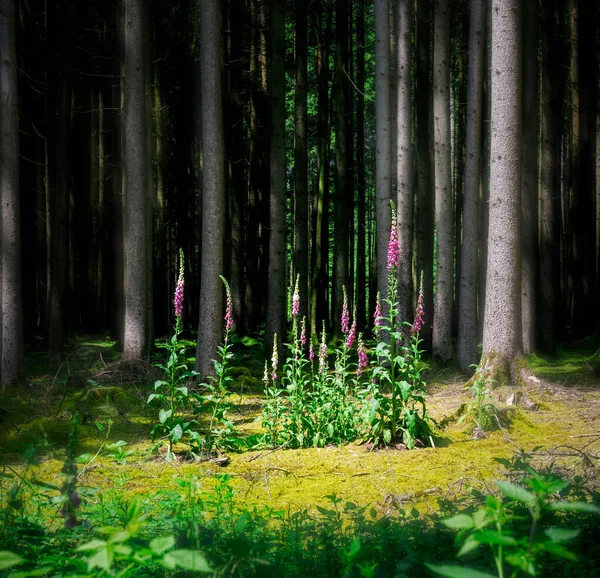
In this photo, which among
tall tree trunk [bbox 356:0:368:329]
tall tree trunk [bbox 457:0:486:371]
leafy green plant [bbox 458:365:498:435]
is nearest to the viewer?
leafy green plant [bbox 458:365:498:435]

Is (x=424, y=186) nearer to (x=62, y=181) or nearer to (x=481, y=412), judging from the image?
(x=62, y=181)

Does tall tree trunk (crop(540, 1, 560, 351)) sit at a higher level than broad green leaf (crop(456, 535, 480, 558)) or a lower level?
higher

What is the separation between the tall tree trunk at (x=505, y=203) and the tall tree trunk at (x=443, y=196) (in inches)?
145

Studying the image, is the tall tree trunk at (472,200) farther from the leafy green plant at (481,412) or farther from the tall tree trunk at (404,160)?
the leafy green plant at (481,412)

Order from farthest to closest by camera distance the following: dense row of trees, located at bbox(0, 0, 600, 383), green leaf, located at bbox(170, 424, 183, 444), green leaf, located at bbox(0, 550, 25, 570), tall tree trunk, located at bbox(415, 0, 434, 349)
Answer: tall tree trunk, located at bbox(415, 0, 434, 349) < dense row of trees, located at bbox(0, 0, 600, 383) < green leaf, located at bbox(170, 424, 183, 444) < green leaf, located at bbox(0, 550, 25, 570)

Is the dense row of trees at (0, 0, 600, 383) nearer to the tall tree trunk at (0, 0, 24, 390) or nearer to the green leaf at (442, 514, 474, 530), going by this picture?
the tall tree trunk at (0, 0, 24, 390)

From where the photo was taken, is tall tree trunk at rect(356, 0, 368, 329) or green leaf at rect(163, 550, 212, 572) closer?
green leaf at rect(163, 550, 212, 572)

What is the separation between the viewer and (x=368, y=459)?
624cm

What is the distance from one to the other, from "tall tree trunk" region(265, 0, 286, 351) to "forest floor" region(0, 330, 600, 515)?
3.16 meters

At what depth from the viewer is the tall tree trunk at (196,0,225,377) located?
10.9 m

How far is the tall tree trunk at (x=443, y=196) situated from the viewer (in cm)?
1243

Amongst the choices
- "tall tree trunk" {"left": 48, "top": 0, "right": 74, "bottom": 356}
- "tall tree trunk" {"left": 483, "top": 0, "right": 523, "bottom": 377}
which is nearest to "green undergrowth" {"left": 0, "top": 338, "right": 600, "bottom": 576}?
"tall tree trunk" {"left": 483, "top": 0, "right": 523, "bottom": 377}

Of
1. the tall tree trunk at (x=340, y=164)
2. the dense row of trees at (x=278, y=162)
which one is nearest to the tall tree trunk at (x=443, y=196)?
the dense row of trees at (x=278, y=162)

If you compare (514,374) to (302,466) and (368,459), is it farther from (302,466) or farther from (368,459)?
(302,466)
